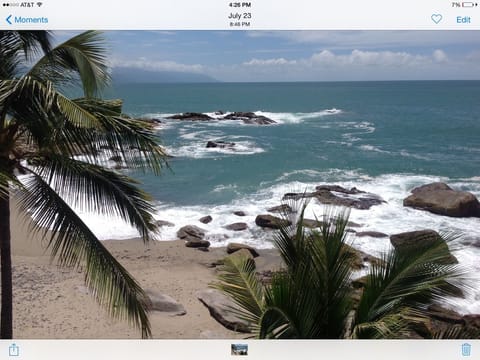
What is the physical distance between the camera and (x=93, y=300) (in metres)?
6.61

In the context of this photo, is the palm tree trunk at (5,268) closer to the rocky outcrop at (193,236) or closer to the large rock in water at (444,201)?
the rocky outcrop at (193,236)

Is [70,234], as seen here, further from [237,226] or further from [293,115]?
[293,115]

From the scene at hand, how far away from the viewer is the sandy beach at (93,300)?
5.71m

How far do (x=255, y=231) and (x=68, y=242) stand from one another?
641 centimetres

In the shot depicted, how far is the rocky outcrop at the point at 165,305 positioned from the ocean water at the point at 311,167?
2134mm

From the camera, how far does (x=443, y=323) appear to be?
5.38 m

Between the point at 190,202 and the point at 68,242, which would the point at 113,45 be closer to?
the point at 68,242

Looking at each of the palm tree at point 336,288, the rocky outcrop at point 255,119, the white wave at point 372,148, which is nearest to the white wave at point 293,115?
the rocky outcrop at point 255,119

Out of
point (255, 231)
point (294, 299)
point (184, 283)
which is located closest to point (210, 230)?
point (255, 231)

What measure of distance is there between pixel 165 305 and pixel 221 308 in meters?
0.96

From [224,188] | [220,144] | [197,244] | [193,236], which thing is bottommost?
[197,244]

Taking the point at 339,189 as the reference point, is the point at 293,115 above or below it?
above
